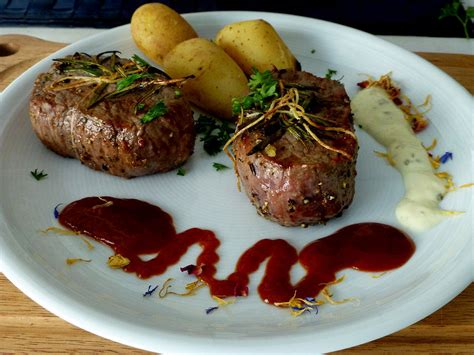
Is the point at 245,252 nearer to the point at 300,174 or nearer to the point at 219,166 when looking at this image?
the point at 300,174

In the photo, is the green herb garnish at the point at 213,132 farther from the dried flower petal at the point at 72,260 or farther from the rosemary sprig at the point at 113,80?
the dried flower petal at the point at 72,260

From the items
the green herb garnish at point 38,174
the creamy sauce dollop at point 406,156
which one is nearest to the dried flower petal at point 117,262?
the green herb garnish at point 38,174

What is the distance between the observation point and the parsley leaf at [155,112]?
3.39 meters

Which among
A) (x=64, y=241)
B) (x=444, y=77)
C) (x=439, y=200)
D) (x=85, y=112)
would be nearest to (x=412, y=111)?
(x=444, y=77)

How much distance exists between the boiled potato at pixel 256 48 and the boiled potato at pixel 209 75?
0.15 m

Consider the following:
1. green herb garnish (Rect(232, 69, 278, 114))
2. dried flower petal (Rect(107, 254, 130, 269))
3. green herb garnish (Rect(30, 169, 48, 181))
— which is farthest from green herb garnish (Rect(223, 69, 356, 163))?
green herb garnish (Rect(30, 169, 48, 181))

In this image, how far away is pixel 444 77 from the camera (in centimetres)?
409

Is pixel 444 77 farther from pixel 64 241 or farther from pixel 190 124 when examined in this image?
pixel 64 241

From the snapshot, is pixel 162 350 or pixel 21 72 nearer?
pixel 162 350

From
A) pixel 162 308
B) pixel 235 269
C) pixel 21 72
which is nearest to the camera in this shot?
pixel 162 308

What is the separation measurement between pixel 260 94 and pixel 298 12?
2.75 metres

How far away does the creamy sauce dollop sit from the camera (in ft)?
10.9

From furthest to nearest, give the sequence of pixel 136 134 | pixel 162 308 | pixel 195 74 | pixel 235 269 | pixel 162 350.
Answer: pixel 195 74 < pixel 136 134 < pixel 235 269 < pixel 162 308 < pixel 162 350

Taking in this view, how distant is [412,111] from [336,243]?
1.28 metres
